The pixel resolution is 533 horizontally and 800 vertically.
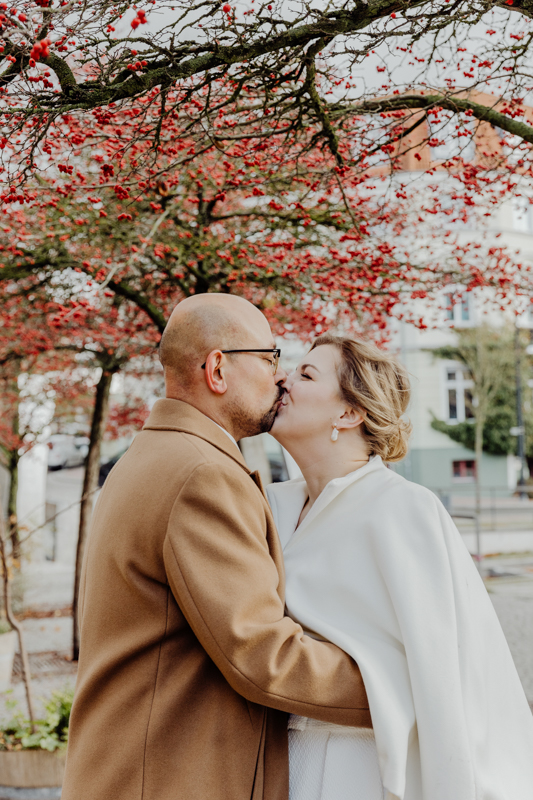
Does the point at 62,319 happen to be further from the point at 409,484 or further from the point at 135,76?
the point at 409,484

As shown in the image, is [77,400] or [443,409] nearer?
[77,400]

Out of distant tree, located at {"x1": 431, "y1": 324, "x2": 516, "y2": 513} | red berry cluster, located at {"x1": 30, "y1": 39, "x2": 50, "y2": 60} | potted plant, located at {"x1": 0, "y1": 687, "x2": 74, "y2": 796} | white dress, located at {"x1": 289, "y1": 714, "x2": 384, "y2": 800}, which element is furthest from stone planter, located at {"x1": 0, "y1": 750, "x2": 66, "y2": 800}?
distant tree, located at {"x1": 431, "y1": 324, "x2": 516, "y2": 513}

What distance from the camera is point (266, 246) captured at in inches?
206

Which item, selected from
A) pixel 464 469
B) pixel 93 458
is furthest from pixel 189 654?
pixel 464 469

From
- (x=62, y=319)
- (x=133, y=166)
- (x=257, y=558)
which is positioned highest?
(x=133, y=166)

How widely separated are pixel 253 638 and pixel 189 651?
222 mm

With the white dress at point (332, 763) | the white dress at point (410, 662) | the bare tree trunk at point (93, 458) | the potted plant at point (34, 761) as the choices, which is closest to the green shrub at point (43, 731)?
the potted plant at point (34, 761)

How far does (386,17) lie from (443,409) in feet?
86.1

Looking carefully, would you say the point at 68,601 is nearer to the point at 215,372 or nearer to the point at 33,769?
the point at 33,769

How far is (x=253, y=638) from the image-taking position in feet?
5.41

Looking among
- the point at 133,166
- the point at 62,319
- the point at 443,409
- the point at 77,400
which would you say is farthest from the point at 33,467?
the point at 443,409

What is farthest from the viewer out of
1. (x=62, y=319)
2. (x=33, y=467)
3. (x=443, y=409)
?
(x=443, y=409)

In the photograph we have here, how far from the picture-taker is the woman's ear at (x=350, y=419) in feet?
8.02

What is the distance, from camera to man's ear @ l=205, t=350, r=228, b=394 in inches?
80.3
